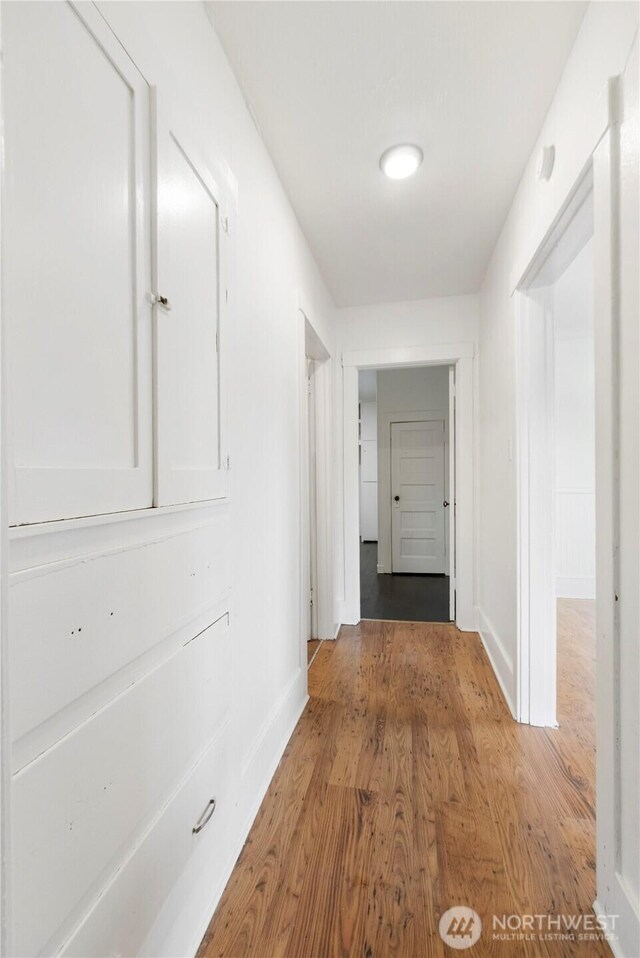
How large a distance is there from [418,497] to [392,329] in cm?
244

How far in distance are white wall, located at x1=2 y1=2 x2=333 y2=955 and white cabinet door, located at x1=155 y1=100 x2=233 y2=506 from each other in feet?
0.27

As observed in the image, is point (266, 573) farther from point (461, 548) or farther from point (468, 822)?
point (461, 548)

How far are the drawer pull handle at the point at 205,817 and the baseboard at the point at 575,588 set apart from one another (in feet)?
14.0

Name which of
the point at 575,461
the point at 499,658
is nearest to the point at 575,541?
the point at 575,461

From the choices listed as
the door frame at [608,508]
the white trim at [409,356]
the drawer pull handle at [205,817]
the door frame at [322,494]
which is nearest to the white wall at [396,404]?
the white trim at [409,356]

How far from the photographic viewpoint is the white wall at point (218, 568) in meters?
0.71

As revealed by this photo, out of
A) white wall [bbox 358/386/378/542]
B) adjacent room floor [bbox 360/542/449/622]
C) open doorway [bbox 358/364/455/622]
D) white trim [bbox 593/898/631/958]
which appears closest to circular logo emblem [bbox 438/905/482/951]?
white trim [bbox 593/898/631/958]

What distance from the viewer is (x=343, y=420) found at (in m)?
3.61

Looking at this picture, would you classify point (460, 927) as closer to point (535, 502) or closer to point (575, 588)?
point (535, 502)

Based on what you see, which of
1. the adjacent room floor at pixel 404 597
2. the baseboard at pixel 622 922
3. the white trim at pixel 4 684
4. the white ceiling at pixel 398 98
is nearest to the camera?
the white trim at pixel 4 684

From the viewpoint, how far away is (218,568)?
1205 millimetres

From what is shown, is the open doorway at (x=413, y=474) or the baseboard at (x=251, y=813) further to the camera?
the open doorway at (x=413, y=474)

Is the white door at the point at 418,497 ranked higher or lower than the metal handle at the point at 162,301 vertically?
lower

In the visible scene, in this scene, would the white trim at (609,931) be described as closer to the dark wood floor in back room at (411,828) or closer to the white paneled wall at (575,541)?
the dark wood floor in back room at (411,828)
